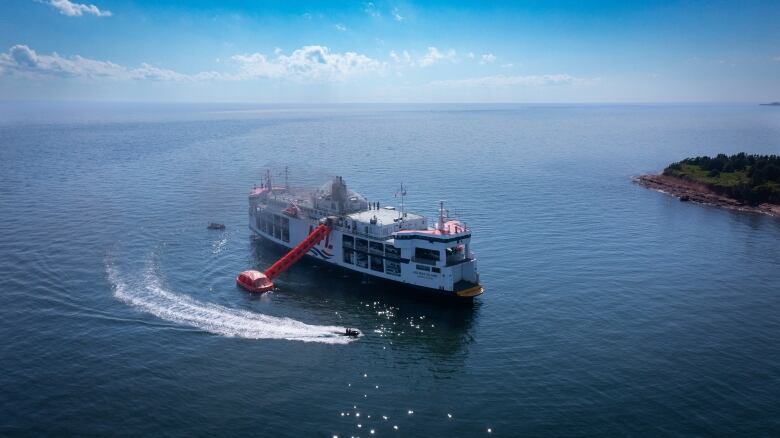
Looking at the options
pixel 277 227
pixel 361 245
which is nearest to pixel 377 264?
pixel 361 245

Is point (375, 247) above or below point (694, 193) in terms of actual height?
below

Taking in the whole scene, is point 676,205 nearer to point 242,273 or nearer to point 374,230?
point 374,230

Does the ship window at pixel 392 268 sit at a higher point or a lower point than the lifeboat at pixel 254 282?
higher

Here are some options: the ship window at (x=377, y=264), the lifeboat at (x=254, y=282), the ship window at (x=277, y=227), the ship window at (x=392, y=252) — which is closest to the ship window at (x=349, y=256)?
the ship window at (x=377, y=264)

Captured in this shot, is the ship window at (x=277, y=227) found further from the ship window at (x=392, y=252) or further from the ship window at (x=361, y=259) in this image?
the ship window at (x=392, y=252)

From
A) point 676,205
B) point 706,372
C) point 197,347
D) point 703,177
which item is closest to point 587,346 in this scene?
point 706,372

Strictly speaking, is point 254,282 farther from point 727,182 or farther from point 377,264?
point 727,182
